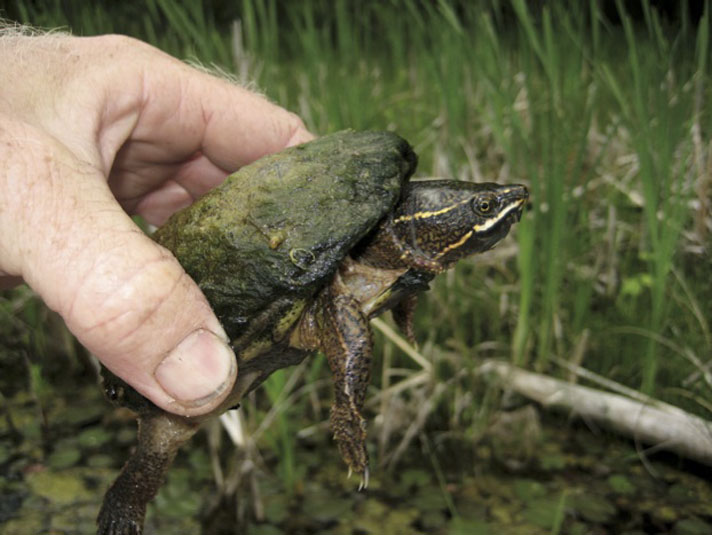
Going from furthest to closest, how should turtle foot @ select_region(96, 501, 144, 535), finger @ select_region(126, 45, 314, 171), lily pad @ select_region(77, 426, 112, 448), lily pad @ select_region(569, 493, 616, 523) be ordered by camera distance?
lily pad @ select_region(77, 426, 112, 448), lily pad @ select_region(569, 493, 616, 523), finger @ select_region(126, 45, 314, 171), turtle foot @ select_region(96, 501, 144, 535)

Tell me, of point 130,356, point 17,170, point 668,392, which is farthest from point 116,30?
point 668,392

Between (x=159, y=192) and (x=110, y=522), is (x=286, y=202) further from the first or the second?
(x=159, y=192)

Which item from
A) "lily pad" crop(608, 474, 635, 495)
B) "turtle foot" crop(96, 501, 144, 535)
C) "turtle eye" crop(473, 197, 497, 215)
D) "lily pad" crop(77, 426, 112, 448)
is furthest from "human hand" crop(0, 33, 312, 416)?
"lily pad" crop(608, 474, 635, 495)

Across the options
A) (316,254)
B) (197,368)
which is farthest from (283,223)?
(197,368)

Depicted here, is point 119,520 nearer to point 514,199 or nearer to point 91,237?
point 91,237

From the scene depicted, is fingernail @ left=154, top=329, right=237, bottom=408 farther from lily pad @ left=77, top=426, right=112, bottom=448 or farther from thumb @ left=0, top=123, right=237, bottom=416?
lily pad @ left=77, top=426, right=112, bottom=448

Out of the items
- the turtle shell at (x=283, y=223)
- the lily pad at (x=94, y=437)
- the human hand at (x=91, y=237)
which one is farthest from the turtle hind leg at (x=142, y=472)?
the lily pad at (x=94, y=437)

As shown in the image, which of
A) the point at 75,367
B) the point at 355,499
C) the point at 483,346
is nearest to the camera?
the point at 355,499
